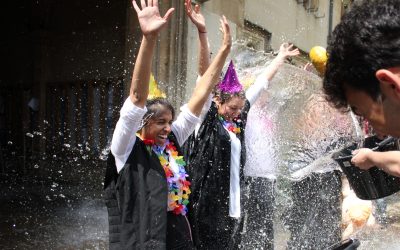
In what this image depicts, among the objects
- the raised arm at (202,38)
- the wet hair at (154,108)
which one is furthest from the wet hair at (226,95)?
the wet hair at (154,108)

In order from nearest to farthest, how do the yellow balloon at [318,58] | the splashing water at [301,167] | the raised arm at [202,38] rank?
the raised arm at [202,38], the splashing water at [301,167], the yellow balloon at [318,58]

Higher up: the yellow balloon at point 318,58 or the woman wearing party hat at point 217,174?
the yellow balloon at point 318,58

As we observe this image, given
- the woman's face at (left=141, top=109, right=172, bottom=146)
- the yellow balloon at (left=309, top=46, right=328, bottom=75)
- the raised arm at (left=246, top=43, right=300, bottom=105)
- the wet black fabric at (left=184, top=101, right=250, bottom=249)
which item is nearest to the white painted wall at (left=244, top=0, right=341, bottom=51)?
the yellow balloon at (left=309, top=46, right=328, bottom=75)

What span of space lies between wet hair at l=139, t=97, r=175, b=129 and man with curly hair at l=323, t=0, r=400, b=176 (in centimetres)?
157

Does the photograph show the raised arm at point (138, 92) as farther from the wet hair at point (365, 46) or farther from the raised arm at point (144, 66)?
the wet hair at point (365, 46)

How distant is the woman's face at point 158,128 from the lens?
8.91 ft

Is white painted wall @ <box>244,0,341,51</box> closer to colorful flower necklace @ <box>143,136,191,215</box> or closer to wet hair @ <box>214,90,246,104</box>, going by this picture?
wet hair @ <box>214,90,246,104</box>

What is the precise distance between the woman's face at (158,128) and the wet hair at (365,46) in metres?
1.58

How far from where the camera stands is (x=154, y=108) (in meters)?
2.77

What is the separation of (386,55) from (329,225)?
3527 millimetres

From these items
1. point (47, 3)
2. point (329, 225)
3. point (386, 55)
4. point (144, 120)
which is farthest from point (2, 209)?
point (386, 55)

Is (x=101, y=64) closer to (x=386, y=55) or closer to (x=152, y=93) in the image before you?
(x=152, y=93)

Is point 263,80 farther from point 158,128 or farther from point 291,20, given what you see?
point 291,20

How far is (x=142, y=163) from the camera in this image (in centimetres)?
249
